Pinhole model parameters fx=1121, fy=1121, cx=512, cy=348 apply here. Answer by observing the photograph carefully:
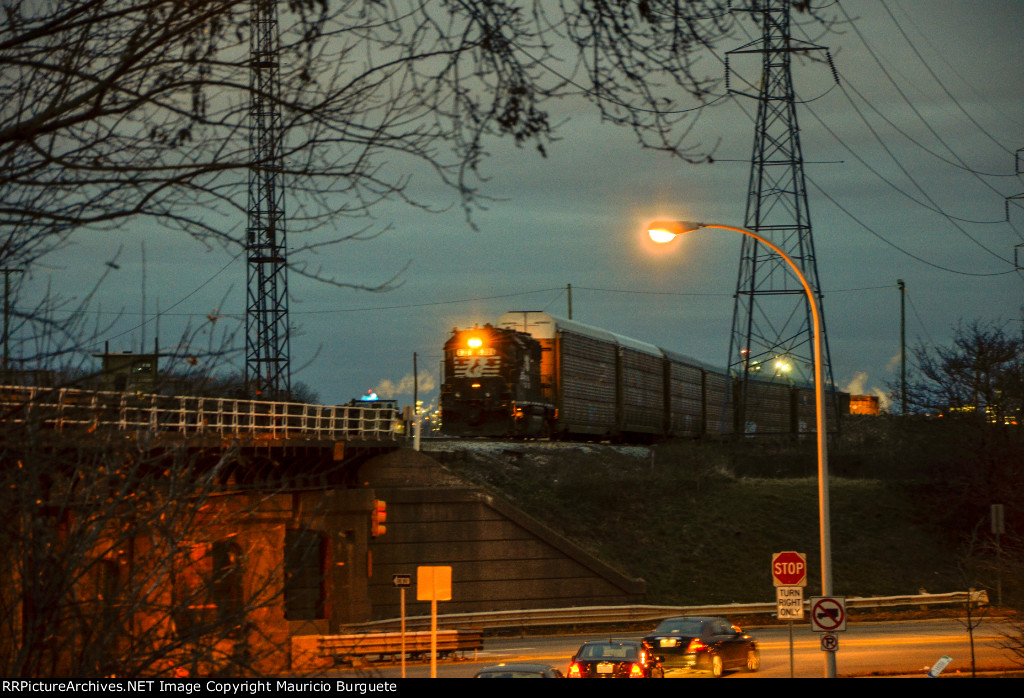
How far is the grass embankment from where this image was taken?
40250 mm

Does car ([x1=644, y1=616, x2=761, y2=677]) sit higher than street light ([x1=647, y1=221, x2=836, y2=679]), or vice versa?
street light ([x1=647, y1=221, x2=836, y2=679])

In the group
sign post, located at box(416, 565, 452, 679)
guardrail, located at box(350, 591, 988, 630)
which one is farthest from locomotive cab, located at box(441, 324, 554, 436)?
sign post, located at box(416, 565, 452, 679)

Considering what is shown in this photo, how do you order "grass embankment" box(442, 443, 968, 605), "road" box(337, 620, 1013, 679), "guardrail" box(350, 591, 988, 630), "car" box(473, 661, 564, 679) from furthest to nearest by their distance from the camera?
"grass embankment" box(442, 443, 968, 605)
"guardrail" box(350, 591, 988, 630)
"road" box(337, 620, 1013, 679)
"car" box(473, 661, 564, 679)

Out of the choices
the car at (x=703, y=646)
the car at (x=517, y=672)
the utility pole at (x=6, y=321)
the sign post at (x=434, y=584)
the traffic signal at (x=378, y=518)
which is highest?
the utility pole at (x=6, y=321)

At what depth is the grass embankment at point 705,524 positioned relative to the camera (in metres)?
40.2

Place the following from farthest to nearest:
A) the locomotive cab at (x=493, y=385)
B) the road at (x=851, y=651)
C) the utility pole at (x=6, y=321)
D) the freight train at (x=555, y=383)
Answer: the freight train at (x=555, y=383)
the locomotive cab at (x=493, y=385)
the road at (x=851, y=651)
the utility pole at (x=6, y=321)

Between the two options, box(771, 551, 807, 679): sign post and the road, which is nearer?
box(771, 551, 807, 679): sign post

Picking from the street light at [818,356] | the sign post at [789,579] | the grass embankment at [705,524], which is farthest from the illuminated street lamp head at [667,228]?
the grass embankment at [705,524]

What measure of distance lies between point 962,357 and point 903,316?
32142 mm

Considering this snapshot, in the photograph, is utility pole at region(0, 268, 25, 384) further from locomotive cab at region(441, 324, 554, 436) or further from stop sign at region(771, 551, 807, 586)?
locomotive cab at region(441, 324, 554, 436)

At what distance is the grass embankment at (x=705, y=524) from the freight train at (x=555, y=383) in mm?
1476

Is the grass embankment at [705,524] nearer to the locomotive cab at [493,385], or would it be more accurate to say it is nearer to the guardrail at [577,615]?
the locomotive cab at [493,385]

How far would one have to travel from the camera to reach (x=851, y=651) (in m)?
28.5

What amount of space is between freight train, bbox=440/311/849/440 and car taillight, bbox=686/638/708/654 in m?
18.6
